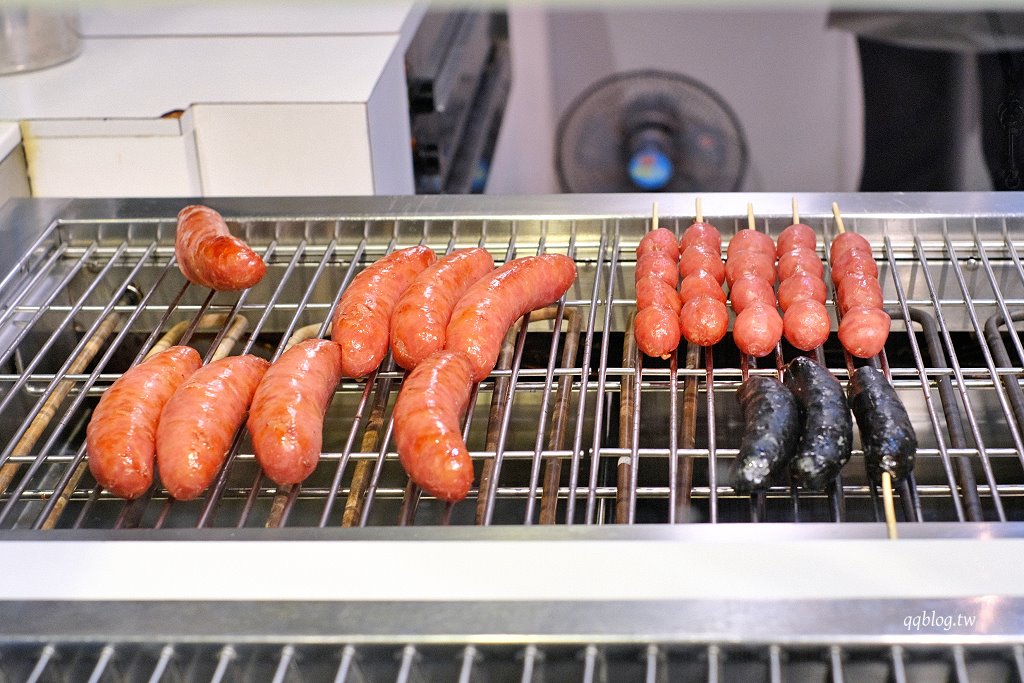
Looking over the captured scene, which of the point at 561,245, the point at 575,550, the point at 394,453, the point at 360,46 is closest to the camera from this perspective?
the point at 575,550

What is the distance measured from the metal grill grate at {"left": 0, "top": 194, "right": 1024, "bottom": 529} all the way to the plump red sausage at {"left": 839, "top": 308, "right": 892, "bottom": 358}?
0.17 ft

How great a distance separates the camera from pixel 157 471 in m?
2.04

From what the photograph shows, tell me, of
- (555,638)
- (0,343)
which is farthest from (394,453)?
(0,343)

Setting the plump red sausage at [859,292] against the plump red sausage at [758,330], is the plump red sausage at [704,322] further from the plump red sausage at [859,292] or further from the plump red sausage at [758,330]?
the plump red sausage at [859,292]

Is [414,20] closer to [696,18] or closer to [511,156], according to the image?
[511,156]

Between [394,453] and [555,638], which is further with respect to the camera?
[394,453]

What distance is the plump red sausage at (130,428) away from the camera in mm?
1865

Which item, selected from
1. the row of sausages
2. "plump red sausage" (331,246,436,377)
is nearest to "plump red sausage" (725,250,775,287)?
the row of sausages

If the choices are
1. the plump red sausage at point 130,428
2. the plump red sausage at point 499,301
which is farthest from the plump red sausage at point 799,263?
the plump red sausage at point 130,428

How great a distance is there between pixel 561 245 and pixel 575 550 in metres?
1.09

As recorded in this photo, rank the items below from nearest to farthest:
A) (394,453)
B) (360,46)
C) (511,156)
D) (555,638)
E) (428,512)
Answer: (555,638) < (394,453) < (428,512) < (360,46) < (511,156)

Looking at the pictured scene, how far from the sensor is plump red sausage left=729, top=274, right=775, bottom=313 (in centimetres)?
225

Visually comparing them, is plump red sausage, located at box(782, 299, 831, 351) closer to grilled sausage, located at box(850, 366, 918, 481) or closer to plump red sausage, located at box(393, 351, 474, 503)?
grilled sausage, located at box(850, 366, 918, 481)

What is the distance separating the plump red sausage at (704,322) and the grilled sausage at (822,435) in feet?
0.93
